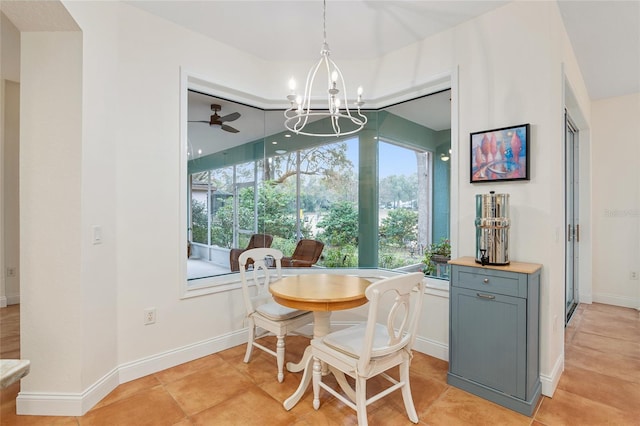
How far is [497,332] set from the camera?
210 centimetres

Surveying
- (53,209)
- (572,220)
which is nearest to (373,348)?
(53,209)

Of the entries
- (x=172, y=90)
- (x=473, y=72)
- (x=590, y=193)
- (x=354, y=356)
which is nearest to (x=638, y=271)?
(x=590, y=193)

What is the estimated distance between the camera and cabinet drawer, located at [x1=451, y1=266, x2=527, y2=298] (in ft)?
6.61

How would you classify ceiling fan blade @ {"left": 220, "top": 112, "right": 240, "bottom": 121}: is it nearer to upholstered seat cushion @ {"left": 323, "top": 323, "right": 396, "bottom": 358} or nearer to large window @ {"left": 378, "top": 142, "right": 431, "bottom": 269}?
large window @ {"left": 378, "top": 142, "right": 431, "bottom": 269}

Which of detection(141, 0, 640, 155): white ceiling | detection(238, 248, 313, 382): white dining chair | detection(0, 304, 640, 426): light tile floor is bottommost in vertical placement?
detection(0, 304, 640, 426): light tile floor

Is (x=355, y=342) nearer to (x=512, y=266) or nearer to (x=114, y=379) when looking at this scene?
(x=512, y=266)

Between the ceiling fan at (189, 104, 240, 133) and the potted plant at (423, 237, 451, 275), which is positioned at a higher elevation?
the ceiling fan at (189, 104, 240, 133)

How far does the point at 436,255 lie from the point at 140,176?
2.73 m

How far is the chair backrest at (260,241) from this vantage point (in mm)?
3481

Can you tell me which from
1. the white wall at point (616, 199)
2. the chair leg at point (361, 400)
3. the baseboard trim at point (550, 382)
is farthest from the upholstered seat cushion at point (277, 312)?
the white wall at point (616, 199)

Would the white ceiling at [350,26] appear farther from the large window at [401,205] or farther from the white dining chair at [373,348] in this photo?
the white dining chair at [373,348]

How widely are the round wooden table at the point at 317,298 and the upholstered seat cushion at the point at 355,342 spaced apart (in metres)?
0.17

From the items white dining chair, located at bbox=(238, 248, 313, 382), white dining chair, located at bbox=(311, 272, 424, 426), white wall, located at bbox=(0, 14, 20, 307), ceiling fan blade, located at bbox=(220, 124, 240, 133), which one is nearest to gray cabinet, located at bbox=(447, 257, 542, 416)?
white dining chair, located at bbox=(311, 272, 424, 426)

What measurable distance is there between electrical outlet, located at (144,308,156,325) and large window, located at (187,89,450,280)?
0.62m
